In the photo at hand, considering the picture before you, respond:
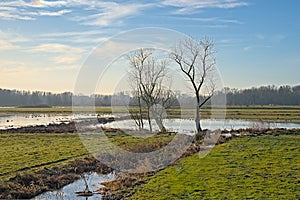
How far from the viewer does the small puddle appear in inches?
576

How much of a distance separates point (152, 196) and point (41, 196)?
4.48m

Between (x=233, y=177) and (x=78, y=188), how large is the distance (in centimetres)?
644

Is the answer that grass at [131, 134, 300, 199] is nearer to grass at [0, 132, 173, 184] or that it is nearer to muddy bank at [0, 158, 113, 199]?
muddy bank at [0, 158, 113, 199]

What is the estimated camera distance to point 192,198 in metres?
12.7

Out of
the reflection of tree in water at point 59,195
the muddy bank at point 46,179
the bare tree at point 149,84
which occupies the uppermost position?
the bare tree at point 149,84

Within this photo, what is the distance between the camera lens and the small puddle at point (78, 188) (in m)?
14.6

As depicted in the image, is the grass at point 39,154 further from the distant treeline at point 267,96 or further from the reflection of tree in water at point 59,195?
the distant treeline at point 267,96

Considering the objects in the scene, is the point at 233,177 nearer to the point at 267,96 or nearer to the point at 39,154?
the point at 39,154

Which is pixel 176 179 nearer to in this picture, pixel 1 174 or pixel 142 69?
pixel 1 174

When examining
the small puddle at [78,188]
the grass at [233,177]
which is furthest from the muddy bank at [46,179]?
the grass at [233,177]

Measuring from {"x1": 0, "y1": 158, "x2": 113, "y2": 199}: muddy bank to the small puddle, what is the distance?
13.8 inches

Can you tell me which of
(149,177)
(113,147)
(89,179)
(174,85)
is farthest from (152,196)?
(174,85)

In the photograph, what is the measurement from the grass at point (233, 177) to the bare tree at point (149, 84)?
17536mm

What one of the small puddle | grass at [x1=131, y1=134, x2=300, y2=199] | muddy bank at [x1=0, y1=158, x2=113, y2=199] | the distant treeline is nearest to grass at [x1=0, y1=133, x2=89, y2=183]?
muddy bank at [x1=0, y1=158, x2=113, y2=199]
